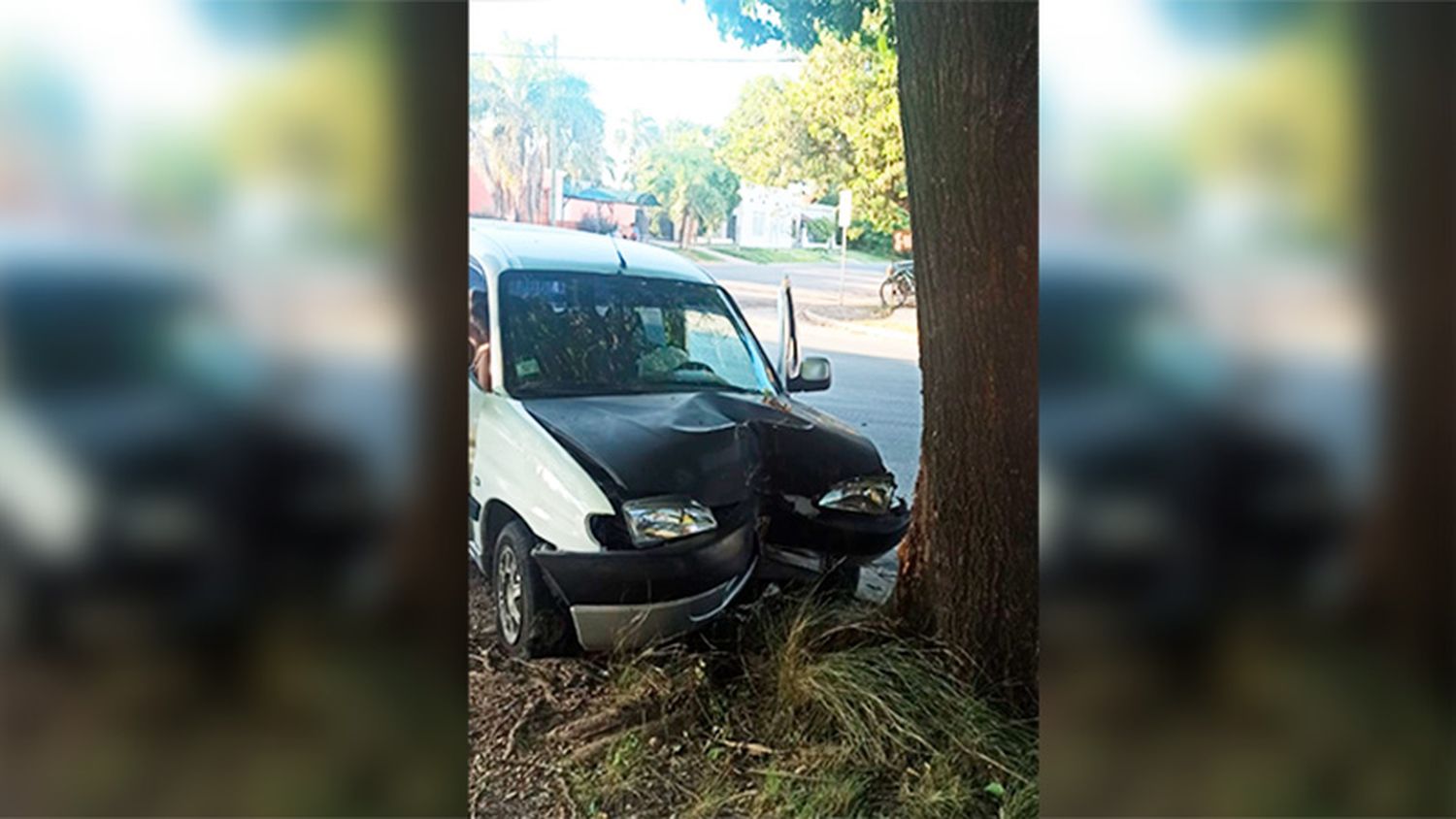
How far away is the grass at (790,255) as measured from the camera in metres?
2.56

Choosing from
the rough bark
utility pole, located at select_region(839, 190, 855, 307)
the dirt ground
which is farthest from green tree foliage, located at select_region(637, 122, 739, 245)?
the rough bark

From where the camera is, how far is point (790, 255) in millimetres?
2572

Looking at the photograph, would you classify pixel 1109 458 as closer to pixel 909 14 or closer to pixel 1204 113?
pixel 1204 113

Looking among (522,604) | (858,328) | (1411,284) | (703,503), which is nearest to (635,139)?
(858,328)

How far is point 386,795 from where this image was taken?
239cm

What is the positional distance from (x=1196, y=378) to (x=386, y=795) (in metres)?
2.20

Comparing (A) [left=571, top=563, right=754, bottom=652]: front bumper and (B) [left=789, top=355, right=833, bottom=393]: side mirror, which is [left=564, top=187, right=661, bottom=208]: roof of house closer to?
(B) [left=789, top=355, right=833, bottom=393]: side mirror

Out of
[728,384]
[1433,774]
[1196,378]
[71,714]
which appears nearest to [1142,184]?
[1196,378]

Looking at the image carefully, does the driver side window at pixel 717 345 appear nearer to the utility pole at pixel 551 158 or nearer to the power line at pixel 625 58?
the utility pole at pixel 551 158

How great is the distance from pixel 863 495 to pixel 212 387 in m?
1.60

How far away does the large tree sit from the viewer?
2.49 meters

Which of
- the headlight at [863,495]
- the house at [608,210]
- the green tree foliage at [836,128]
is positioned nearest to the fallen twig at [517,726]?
the headlight at [863,495]

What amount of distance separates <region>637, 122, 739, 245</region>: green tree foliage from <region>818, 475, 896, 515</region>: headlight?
0.76 meters

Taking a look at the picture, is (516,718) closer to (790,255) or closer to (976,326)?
(790,255)
